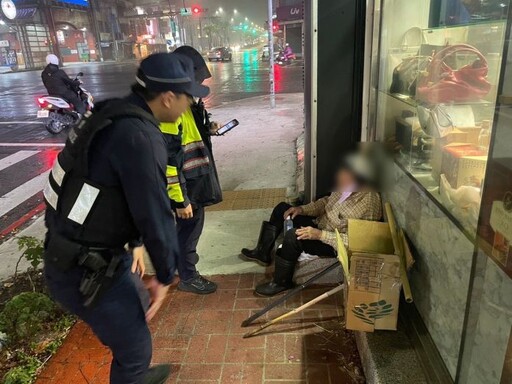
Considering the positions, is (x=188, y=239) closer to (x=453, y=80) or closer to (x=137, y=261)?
(x=137, y=261)

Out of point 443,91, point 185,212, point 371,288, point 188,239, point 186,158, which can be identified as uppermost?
point 443,91

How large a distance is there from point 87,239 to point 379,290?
168cm

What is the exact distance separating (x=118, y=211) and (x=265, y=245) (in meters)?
2.23

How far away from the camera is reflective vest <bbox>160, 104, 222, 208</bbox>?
294cm

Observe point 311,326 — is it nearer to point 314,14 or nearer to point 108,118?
point 108,118

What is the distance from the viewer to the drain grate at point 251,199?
5.14m

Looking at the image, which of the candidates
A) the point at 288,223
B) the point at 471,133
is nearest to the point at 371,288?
the point at 471,133

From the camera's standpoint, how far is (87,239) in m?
1.77

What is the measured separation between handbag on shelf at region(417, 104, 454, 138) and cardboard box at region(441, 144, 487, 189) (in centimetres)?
12

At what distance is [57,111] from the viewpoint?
10281mm

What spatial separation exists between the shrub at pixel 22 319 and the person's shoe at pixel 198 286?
1.11 m

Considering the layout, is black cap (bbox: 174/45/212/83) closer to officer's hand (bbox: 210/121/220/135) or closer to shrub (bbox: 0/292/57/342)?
officer's hand (bbox: 210/121/220/135)

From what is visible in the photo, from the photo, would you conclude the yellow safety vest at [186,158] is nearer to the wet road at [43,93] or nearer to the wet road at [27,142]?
the wet road at [27,142]

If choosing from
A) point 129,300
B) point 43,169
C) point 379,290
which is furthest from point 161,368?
point 43,169
